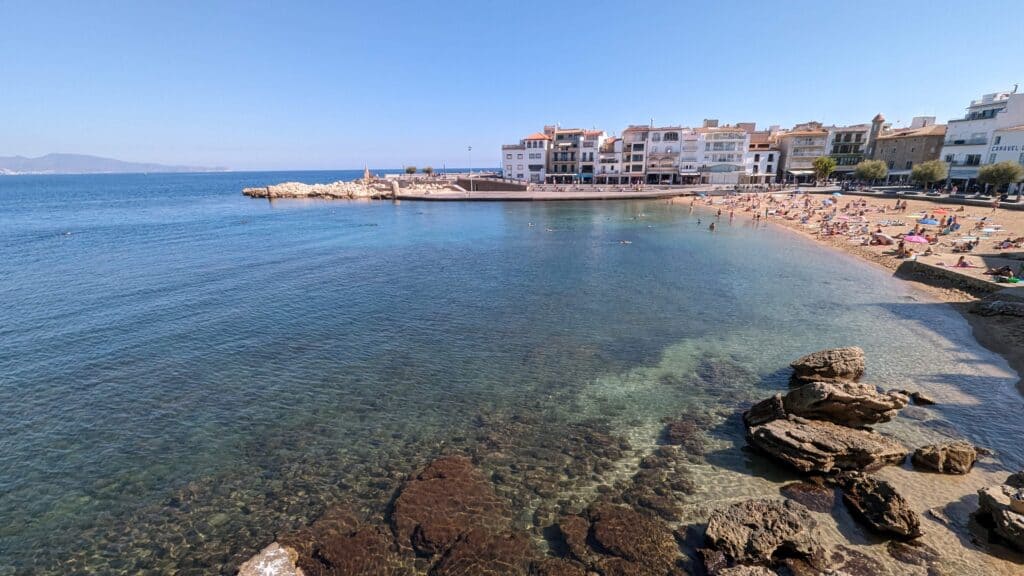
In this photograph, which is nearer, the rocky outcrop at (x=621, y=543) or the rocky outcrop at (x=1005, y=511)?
the rocky outcrop at (x=1005, y=511)

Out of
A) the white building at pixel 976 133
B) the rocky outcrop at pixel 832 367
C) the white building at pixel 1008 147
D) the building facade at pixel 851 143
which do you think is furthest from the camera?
the building facade at pixel 851 143

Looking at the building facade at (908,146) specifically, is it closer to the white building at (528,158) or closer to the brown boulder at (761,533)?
the white building at (528,158)

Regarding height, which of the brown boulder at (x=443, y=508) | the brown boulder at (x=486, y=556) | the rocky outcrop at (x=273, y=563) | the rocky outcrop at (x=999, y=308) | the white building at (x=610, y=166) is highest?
the white building at (x=610, y=166)

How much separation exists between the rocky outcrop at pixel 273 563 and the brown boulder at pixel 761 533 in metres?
8.86

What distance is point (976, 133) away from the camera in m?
63.0

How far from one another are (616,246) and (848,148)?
77140mm

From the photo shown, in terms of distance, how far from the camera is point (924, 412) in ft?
47.6

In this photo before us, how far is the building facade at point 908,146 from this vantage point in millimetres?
74625

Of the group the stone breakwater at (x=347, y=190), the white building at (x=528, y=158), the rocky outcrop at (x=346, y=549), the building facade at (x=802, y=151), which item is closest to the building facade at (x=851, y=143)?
the building facade at (x=802, y=151)

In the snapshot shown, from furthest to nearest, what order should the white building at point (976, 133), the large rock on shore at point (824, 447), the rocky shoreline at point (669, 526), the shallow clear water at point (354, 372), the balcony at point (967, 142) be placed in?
1. the balcony at point (967, 142)
2. the white building at point (976, 133)
3. the large rock on shore at point (824, 447)
4. the shallow clear water at point (354, 372)
5. the rocky shoreline at point (669, 526)

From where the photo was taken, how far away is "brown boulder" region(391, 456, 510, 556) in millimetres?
10209

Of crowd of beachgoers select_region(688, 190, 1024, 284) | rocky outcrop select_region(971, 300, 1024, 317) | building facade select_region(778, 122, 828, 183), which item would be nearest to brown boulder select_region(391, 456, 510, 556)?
rocky outcrop select_region(971, 300, 1024, 317)

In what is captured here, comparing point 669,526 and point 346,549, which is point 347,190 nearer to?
point 346,549

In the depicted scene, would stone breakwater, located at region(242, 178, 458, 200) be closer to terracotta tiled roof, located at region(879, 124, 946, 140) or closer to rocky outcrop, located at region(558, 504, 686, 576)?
terracotta tiled roof, located at region(879, 124, 946, 140)
